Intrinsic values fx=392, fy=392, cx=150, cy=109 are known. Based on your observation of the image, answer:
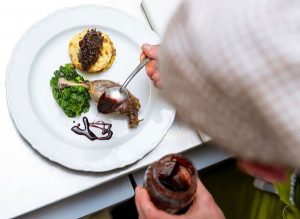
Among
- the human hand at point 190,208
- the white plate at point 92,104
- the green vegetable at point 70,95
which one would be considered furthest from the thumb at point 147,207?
the green vegetable at point 70,95

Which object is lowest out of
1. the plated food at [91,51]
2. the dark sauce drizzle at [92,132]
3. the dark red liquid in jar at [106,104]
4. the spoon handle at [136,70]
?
the dark sauce drizzle at [92,132]

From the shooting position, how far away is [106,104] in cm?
87

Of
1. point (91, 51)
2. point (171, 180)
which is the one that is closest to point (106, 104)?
point (91, 51)

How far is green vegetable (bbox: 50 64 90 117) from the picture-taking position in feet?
2.85

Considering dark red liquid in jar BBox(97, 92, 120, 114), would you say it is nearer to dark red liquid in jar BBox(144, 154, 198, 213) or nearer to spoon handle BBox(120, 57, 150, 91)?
spoon handle BBox(120, 57, 150, 91)

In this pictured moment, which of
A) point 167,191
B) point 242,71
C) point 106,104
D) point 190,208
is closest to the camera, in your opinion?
point 242,71

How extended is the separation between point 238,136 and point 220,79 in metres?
0.07

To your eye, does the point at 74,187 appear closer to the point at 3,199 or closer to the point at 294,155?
the point at 3,199

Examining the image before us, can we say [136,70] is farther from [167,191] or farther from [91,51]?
[167,191]

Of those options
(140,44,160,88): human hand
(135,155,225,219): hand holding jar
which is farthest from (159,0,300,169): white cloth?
(140,44,160,88): human hand

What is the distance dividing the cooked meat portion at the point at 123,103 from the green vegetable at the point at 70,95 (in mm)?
22

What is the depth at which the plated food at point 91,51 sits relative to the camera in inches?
35.6

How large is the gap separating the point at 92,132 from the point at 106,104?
0.23 feet

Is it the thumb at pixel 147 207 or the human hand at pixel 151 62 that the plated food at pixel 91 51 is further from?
the thumb at pixel 147 207
